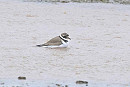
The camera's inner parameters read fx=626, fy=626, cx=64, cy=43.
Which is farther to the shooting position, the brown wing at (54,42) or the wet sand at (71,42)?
the brown wing at (54,42)

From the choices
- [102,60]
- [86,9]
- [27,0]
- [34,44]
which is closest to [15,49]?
[34,44]

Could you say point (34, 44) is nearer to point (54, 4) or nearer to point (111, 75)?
point (111, 75)

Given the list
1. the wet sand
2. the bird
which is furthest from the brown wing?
the wet sand

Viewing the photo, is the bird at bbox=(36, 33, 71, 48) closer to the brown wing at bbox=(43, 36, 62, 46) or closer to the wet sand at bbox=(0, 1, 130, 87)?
the brown wing at bbox=(43, 36, 62, 46)

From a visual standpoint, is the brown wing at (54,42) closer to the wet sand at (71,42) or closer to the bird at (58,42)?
the bird at (58,42)

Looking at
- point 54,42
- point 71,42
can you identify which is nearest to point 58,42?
point 54,42

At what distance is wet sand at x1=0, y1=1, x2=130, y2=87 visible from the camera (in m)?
12.0

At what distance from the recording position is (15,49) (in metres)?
14.7

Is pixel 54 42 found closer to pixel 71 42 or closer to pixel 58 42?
pixel 58 42

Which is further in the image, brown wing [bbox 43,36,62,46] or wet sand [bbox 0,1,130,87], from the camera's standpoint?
brown wing [bbox 43,36,62,46]

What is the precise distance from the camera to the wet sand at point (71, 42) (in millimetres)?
12016

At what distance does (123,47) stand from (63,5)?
9224 mm

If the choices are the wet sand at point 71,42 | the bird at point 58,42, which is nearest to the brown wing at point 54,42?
the bird at point 58,42

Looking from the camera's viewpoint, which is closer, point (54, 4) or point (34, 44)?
point (34, 44)
